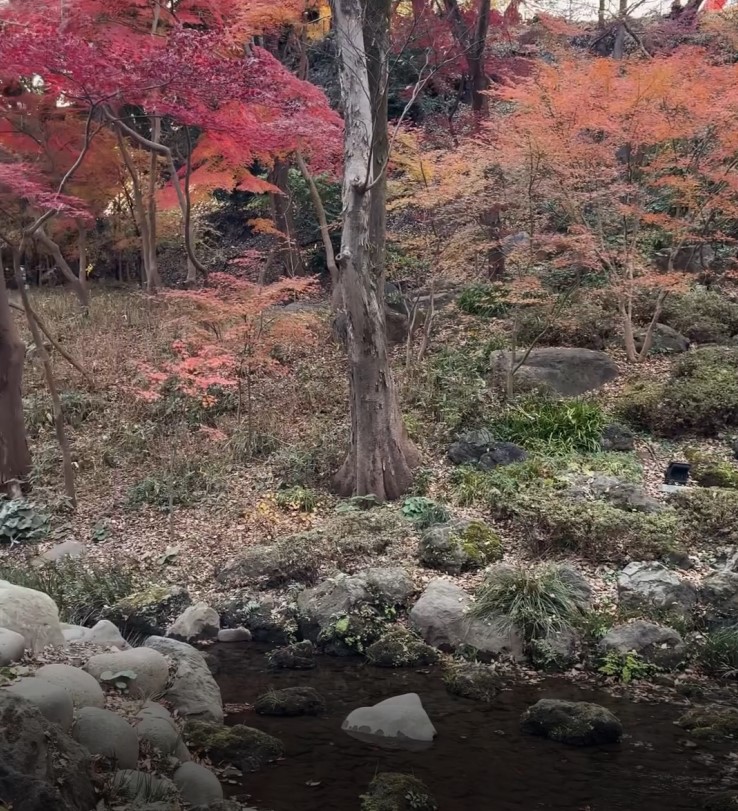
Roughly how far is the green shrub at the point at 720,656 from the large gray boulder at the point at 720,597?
35 centimetres

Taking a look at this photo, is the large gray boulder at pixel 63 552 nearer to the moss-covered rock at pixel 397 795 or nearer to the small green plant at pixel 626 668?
the moss-covered rock at pixel 397 795

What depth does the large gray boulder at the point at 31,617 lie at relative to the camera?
17.4ft

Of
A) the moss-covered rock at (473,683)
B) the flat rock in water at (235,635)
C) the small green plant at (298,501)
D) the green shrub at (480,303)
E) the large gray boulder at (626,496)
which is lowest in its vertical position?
the flat rock in water at (235,635)

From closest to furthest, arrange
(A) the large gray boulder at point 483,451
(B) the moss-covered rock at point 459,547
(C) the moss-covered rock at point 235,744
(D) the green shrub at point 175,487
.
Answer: (C) the moss-covered rock at point 235,744 < (B) the moss-covered rock at point 459,547 < (D) the green shrub at point 175,487 < (A) the large gray boulder at point 483,451

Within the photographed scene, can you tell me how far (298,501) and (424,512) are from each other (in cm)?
160

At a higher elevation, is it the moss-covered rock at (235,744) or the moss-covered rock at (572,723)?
the moss-covered rock at (235,744)

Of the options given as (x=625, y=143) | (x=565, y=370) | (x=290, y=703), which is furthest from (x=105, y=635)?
(x=625, y=143)

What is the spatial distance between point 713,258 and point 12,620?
14820mm

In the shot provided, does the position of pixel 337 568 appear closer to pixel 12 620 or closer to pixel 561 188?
pixel 12 620

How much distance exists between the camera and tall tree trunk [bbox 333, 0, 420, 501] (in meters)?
8.98

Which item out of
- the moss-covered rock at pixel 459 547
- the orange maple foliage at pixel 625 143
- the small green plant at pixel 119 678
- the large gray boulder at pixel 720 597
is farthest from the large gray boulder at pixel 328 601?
the orange maple foliage at pixel 625 143

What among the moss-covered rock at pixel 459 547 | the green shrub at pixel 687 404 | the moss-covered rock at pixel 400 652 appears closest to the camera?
the moss-covered rock at pixel 400 652

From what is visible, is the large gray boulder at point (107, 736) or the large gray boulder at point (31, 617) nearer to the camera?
the large gray boulder at point (107, 736)

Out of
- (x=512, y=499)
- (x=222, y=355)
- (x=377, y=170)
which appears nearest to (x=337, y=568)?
(x=512, y=499)
